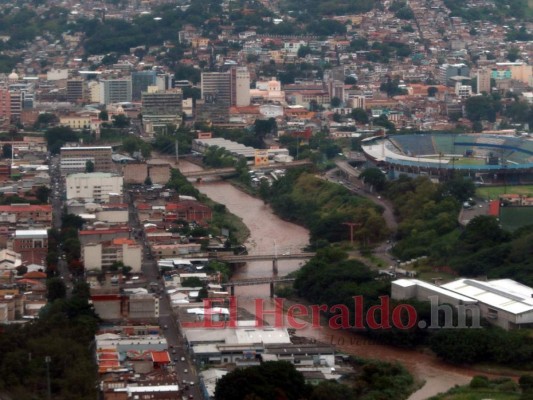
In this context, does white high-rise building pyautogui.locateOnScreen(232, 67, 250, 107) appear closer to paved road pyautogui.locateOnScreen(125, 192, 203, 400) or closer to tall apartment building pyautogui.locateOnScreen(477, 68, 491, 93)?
tall apartment building pyautogui.locateOnScreen(477, 68, 491, 93)

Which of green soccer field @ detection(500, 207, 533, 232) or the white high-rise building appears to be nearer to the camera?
green soccer field @ detection(500, 207, 533, 232)

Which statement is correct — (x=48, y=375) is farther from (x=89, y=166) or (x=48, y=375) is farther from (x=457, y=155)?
(x=457, y=155)

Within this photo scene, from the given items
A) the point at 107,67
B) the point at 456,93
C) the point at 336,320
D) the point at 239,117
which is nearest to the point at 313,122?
the point at 239,117

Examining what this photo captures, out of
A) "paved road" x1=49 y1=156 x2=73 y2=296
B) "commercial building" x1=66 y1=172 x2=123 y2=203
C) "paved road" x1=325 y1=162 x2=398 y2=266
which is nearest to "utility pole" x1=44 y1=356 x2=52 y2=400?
"paved road" x1=49 y1=156 x2=73 y2=296

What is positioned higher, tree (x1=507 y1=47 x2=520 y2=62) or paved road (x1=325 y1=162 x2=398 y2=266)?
tree (x1=507 y1=47 x2=520 y2=62)

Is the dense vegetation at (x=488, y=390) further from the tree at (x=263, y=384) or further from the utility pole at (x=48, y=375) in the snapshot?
the utility pole at (x=48, y=375)

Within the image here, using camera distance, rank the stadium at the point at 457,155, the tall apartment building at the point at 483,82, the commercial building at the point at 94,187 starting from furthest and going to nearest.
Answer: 1. the tall apartment building at the point at 483,82
2. the stadium at the point at 457,155
3. the commercial building at the point at 94,187

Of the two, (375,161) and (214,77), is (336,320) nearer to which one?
(375,161)

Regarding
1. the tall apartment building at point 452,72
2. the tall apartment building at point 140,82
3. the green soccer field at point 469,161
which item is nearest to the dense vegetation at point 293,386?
the green soccer field at point 469,161
